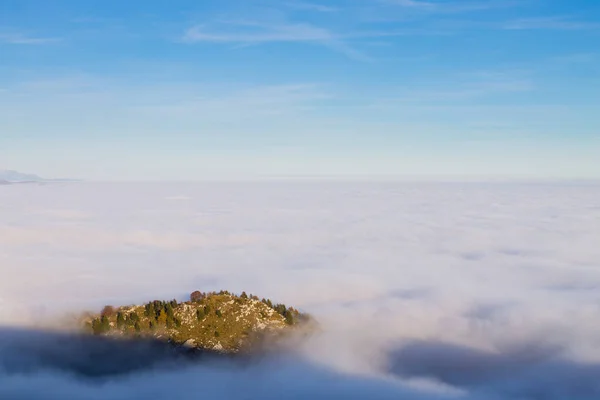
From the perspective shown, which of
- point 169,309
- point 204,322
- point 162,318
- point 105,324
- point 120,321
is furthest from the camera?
point 105,324

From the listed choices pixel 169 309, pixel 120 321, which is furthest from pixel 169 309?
pixel 120 321

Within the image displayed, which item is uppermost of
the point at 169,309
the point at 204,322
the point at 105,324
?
the point at 169,309

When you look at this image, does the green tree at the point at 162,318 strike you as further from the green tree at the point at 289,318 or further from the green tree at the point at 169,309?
the green tree at the point at 289,318

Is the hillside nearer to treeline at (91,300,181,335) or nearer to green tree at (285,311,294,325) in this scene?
treeline at (91,300,181,335)

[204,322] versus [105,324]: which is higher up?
[204,322]

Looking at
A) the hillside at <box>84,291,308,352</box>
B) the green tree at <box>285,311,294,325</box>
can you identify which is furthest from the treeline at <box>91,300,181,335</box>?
the green tree at <box>285,311,294,325</box>

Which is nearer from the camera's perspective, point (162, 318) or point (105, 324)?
point (162, 318)

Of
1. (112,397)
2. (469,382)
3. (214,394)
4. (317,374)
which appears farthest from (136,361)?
(469,382)

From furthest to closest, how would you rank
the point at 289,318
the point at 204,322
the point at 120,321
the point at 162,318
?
1. the point at 289,318
2. the point at 120,321
3. the point at 162,318
4. the point at 204,322

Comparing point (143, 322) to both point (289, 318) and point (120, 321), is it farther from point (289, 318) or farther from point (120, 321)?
point (289, 318)
